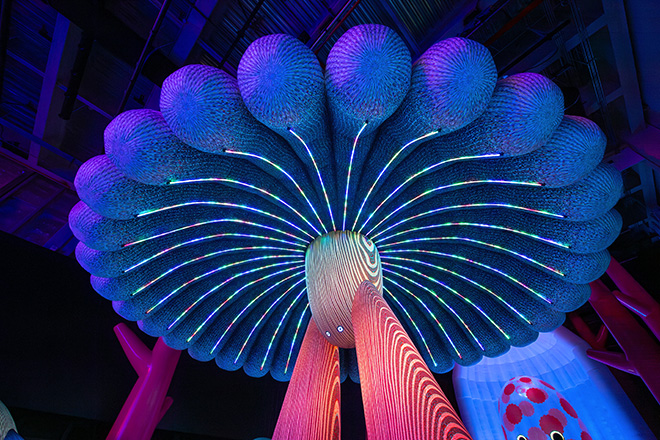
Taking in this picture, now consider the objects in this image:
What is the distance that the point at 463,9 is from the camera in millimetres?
5121

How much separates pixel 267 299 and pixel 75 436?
358 centimetres

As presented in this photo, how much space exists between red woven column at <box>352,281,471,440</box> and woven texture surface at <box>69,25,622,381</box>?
1246 mm

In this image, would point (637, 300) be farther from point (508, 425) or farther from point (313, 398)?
point (313, 398)

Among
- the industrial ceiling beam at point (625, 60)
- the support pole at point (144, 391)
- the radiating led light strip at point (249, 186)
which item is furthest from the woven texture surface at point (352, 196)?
the industrial ceiling beam at point (625, 60)

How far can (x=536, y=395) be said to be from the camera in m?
4.56

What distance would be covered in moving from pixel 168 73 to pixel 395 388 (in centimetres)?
564

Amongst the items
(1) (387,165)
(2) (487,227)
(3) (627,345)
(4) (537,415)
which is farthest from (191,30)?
(3) (627,345)

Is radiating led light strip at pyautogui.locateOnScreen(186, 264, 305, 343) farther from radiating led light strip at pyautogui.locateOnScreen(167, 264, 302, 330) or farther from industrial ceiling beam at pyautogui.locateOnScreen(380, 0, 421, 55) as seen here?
industrial ceiling beam at pyautogui.locateOnScreen(380, 0, 421, 55)

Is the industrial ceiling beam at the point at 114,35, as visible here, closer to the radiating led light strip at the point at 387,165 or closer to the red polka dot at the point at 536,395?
the radiating led light strip at the point at 387,165

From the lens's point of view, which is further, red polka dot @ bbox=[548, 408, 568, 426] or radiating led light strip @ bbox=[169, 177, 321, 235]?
red polka dot @ bbox=[548, 408, 568, 426]

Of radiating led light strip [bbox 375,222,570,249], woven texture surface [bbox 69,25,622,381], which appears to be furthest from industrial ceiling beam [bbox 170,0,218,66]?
radiating led light strip [bbox 375,222,570,249]

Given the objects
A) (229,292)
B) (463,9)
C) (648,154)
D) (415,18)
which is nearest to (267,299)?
(229,292)

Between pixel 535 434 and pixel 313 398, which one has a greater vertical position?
pixel 535 434

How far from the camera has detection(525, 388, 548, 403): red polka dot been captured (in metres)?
4.51
